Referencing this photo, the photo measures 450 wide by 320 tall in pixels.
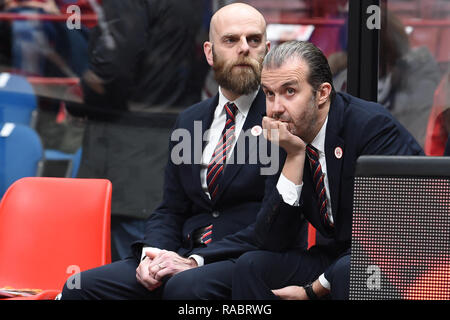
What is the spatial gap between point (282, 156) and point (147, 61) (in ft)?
5.37

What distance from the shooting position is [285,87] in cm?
243

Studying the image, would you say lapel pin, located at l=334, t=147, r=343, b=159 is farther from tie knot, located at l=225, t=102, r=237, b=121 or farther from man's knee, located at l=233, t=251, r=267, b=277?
tie knot, located at l=225, t=102, r=237, b=121

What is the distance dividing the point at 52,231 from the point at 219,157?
83 cm

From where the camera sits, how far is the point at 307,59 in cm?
246

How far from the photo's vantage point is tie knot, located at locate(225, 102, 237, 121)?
2.87 meters

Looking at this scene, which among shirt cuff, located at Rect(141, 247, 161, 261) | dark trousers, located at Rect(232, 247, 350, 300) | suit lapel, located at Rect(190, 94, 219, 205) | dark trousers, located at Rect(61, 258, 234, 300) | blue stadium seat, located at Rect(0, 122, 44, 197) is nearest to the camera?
dark trousers, located at Rect(232, 247, 350, 300)

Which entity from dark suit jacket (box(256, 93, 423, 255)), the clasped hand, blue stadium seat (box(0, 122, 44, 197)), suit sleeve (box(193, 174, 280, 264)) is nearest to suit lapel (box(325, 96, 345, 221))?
dark suit jacket (box(256, 93, 423, 255))

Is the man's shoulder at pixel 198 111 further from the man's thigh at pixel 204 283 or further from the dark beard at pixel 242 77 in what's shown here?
the man's thigh at pixel 204 283

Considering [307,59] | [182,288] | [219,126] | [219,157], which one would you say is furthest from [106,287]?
[307,59]

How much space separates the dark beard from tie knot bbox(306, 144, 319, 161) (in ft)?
1.54

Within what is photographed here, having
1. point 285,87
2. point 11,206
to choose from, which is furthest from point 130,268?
point 285,87

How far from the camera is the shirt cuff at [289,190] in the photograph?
2393 mm

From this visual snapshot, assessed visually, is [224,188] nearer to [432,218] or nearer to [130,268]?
[130,268]

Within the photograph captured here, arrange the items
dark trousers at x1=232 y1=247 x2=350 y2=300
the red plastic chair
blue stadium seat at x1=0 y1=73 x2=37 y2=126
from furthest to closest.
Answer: blue stadium seat at x1=0 y1=73 x2=37 y2=126 < the red plastic chair < dark trousers at x1=232 y1=247 x2=350 y2=300
